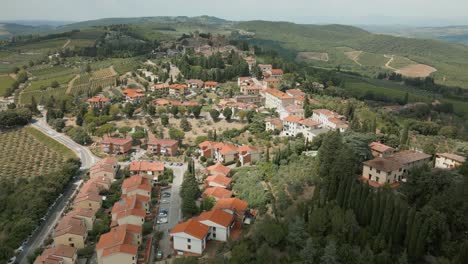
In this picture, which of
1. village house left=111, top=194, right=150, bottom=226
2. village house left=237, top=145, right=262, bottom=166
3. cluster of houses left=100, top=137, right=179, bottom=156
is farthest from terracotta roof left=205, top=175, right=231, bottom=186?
cluster of houses left=100, top=137, right=179, bottom=156

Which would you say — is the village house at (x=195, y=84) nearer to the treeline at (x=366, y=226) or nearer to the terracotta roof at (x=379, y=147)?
the terracotta roof at (x=379, y=147)

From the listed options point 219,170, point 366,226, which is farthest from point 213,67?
point 366,226

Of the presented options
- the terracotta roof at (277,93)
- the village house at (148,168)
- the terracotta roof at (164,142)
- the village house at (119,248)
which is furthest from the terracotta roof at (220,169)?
the terracotta roof at (277,93)

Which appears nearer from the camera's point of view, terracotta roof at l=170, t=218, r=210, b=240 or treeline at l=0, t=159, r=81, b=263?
terracotta roof at l=170, t=218, r=210, b=240

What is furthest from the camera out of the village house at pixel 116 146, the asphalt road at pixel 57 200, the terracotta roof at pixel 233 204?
the village house at pixel 116 146

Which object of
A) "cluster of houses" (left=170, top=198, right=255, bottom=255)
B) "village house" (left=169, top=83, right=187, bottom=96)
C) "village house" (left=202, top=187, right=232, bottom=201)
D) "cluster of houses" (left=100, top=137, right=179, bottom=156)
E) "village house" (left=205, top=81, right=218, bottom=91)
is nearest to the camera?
"cluster of houses" (left=170, top=198, right=255, bottom=255)

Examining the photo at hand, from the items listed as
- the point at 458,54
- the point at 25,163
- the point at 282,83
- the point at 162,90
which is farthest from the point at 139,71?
the point at 458,54

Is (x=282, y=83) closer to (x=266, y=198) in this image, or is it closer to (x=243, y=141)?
(x=243, y=141)

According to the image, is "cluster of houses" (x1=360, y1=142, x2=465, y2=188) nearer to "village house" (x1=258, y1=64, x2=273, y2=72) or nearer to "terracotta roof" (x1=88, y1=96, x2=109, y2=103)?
"terracotta roof" (x1=88, y1=96, x2=109, y2=103)
